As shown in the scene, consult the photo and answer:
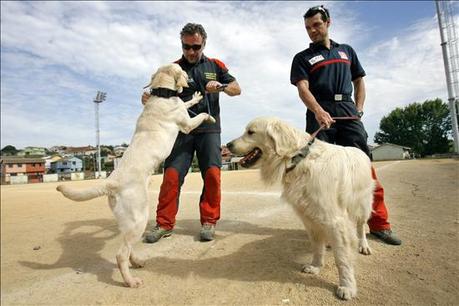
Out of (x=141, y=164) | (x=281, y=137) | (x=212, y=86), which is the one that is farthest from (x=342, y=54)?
(x=141, y=164)

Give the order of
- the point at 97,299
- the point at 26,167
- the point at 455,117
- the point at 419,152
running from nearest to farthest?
the point at 26,167, the point at 97,299, the point at 455,117, the point at 419,152

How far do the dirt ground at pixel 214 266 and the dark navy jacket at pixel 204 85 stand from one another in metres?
1.94

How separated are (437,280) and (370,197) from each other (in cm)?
106

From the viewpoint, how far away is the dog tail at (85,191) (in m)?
3.17

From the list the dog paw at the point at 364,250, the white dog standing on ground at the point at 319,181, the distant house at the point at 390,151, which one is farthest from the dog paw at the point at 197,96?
the distant house at the point at 390,151

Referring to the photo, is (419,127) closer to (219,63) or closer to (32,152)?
(219,63)

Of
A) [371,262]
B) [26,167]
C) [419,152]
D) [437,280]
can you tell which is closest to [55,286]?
[26,167]

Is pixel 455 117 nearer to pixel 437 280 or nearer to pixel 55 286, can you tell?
pixel 437 280

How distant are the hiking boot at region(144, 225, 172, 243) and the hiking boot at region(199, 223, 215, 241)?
1.97 feet

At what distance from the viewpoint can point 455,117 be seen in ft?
67.1

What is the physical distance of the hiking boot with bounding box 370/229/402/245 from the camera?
4236 mm

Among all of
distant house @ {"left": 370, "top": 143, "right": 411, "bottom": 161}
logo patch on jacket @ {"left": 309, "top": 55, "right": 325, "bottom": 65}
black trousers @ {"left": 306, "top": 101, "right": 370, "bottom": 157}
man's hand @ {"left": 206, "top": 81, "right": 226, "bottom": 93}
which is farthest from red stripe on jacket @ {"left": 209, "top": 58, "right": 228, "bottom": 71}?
distant house @ {"left": 370, "top": 143, "right": 411, "bottom": 161}

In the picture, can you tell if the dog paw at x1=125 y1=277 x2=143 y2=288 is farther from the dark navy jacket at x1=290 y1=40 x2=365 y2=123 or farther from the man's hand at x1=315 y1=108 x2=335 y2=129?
the dark navy jacket at x1=290 y1=40 x2=365 y2=123

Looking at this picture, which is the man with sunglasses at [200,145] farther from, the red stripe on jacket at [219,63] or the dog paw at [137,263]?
the dog paw at [137,263]
